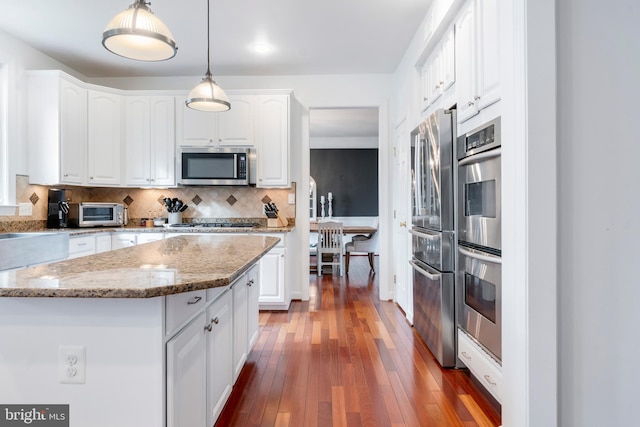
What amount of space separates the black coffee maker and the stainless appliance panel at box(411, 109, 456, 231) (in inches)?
137

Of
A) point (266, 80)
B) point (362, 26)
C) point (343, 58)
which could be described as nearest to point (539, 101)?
point (362, 26)

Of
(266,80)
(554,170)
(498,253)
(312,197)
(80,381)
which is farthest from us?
(312,197)

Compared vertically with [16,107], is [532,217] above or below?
below

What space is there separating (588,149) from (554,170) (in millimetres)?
200

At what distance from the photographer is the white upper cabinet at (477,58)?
177 cm

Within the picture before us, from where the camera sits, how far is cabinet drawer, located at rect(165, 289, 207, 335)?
1.08 metres

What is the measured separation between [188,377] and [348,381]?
1.19 metres

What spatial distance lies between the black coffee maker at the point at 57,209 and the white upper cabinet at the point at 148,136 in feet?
2.12

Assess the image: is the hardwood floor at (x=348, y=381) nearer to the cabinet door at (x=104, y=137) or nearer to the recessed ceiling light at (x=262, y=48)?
the cabinet door at (x=104, y=137)

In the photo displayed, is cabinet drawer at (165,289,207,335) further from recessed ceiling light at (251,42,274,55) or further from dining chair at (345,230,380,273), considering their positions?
dining chair at (345,230,380,273)

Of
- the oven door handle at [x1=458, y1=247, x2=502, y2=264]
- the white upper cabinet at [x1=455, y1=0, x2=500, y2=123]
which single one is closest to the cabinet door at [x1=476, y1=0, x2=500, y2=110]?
the white upper cabinet at [x1=455, y1=0, x2=500, y2=123]

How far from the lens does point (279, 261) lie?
3605 millimetres

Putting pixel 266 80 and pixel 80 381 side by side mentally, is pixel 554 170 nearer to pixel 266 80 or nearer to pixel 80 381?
pixel 80 381

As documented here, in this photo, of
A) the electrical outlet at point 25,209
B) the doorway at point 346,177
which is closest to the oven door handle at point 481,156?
the electrical outlet at point 25,209
